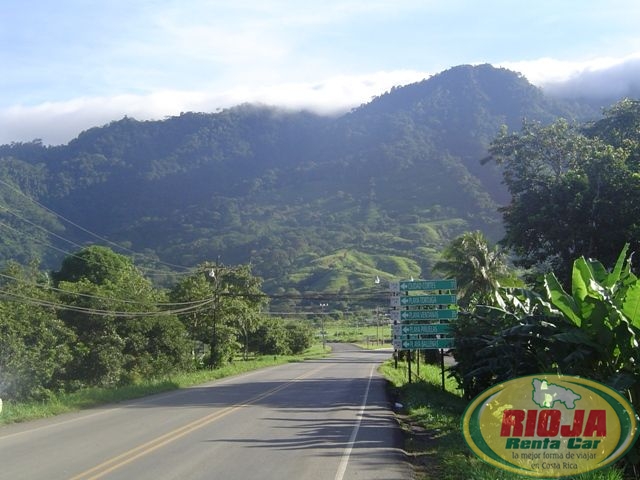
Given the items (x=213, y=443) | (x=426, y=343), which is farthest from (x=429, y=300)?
(x=213, y=443)

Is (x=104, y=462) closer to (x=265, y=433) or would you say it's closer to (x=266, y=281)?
(x=265, y=433)

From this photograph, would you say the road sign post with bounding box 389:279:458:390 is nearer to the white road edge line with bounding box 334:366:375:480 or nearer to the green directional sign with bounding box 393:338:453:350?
the green directional sign with bounding box 393:338:453:350

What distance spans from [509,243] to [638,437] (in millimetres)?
21644

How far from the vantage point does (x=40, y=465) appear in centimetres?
1014

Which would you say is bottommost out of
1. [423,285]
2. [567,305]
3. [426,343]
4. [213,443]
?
[426,343]

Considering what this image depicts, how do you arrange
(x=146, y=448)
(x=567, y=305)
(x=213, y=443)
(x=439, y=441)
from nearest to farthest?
(x=567, y=305), (x=146, y=448), (x=213, y=443), (x=439, y=441)

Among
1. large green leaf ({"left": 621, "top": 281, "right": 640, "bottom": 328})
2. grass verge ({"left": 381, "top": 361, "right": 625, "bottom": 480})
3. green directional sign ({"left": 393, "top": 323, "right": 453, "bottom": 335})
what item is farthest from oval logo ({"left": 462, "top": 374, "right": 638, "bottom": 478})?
green directional sign ({"left": 393, "top": 323, "right": 453, "bottom": 335})

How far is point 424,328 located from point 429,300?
3.42ft

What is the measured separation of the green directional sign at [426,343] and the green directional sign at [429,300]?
1298 millimetres

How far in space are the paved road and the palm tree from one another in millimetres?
22233

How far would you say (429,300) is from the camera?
80.3 feet

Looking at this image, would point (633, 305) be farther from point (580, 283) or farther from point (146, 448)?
point (146, 448)

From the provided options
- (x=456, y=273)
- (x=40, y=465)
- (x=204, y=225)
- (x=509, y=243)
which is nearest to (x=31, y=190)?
(x=204, y=225)

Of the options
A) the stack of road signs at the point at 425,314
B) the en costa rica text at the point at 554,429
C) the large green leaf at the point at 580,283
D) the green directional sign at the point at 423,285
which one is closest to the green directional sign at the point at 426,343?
the stack of road signs at the point at 425,314
